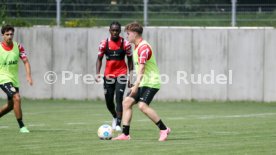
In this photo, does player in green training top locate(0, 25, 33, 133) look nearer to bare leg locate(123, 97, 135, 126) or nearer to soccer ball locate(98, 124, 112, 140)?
soccer ball locate(98, 124, 112, 140)

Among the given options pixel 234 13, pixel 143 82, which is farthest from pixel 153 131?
pixel 234 13

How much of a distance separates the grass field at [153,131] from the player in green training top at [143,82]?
0.32m

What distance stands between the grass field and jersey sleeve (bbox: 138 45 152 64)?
1.35 metres

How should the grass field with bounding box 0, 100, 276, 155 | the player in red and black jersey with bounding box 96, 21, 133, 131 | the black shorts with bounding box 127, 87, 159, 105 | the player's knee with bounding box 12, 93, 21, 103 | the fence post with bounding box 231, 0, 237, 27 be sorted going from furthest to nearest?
the fence post with bounding box 231, 0, 237, 27 → the player in red and black jersey with bounding box 96, 21, 133, 131 → the player's knee with bounding box 12, 93, 21, 103 → the black shorts with bounding box 127, 87, 159, 105 → the grass field with bounding box 0, 100, 276, 155

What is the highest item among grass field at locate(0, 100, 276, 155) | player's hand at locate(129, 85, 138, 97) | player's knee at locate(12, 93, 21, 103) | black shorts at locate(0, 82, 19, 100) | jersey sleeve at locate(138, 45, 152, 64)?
jersey sleeve at locate(138, 45, 152, 64)

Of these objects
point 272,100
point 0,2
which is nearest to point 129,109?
point 272,100

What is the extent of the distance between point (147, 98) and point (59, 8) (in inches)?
607

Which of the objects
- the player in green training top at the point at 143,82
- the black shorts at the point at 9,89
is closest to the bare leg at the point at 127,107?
the player in green training top at the point at 143,82

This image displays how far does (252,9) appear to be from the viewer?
27.8 meters

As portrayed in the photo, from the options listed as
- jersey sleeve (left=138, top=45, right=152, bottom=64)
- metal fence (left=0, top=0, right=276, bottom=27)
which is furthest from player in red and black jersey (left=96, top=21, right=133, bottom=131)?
metal fence (left=0, top=0, right=276, bottom=27)

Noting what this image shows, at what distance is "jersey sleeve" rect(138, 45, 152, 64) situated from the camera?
13.8m

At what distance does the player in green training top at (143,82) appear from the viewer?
1385cm

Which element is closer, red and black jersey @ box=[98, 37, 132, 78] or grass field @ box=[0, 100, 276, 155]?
grass field @ box=[0, 100, 276, 155]

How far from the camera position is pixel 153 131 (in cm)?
1609
